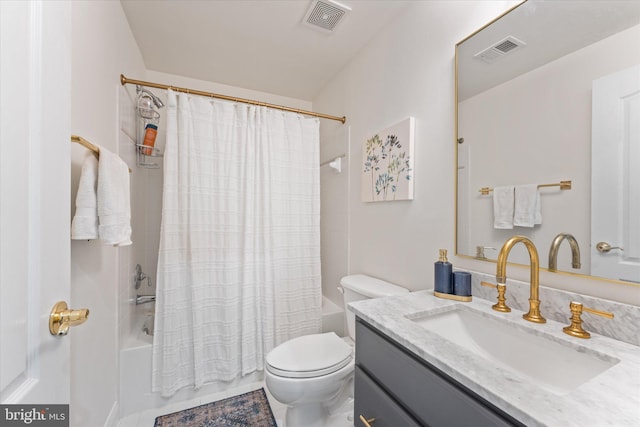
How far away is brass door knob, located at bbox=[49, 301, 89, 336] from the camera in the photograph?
21.8 inches

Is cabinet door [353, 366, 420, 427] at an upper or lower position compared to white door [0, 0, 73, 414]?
lower

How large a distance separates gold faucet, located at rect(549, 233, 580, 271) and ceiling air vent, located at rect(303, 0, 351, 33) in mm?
1600

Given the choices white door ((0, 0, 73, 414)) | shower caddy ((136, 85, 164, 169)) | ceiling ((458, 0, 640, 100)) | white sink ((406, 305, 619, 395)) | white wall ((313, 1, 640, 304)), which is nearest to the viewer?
white door ((0, 0, 73, 414))

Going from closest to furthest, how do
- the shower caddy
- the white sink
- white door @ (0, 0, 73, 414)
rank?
white door @ (0, 0, 73, 414) → the white sink → the shower caddy

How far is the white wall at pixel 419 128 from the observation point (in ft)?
3.88

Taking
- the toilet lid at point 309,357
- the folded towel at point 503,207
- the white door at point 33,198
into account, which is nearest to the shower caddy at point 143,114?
the white door at point 33,198

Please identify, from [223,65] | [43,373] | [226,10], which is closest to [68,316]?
[43,373]

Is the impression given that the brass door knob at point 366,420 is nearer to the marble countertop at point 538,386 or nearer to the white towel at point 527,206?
the marble countertop at point 538,386

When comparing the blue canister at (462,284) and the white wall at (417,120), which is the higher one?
the white wall at (417,120)

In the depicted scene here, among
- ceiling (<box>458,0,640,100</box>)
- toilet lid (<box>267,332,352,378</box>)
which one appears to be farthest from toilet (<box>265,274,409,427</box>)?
ceiling (<box>458,0,640,100</box>)

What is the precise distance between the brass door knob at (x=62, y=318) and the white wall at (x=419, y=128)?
135cm

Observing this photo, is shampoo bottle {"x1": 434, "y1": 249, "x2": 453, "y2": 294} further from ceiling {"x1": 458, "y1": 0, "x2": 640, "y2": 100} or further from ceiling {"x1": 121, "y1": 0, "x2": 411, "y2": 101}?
ceiling {"x1": 121, "y1": 0, "x2": 411, "y2": 101}

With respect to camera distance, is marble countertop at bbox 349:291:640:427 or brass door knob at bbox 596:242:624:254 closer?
marble countertop at bbox 349:291:640:427

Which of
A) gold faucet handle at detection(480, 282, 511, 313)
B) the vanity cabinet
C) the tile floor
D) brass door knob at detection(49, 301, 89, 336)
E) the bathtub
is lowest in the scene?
the tile floor
